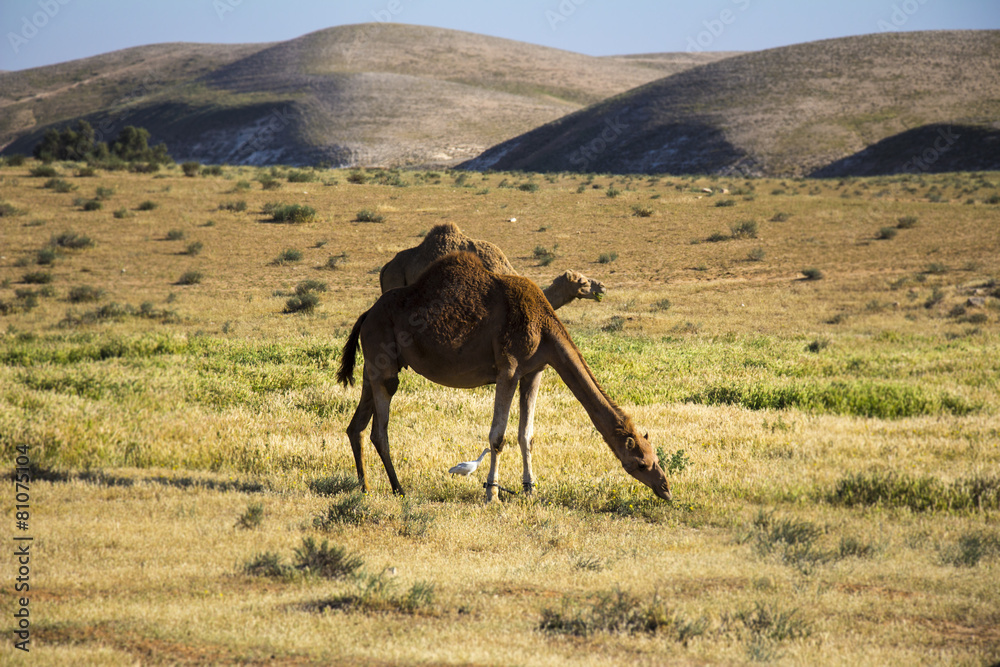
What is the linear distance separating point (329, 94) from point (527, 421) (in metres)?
135

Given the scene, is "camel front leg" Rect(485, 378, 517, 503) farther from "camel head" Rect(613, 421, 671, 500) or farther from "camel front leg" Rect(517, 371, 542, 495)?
"camel head" Rect(613, 421, 671, 500)

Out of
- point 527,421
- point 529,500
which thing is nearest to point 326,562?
point 529,500

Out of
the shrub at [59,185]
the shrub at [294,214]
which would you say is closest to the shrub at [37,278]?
the shrub at [294,214]

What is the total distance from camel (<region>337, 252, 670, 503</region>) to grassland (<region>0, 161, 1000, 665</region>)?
683 mm

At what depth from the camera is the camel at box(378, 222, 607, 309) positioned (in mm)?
10125

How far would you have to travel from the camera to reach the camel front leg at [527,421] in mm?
7645

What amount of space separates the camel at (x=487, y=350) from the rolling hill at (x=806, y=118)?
7510 centimetres

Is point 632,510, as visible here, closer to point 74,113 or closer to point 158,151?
point 158,151

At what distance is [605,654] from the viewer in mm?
4641

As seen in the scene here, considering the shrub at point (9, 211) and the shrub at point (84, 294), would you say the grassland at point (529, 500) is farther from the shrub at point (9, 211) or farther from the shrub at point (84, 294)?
the shrub at point (9, 211)

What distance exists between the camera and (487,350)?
298 inches

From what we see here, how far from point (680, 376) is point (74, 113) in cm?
16557

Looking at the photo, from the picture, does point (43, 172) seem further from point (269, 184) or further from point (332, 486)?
point (332, 486)

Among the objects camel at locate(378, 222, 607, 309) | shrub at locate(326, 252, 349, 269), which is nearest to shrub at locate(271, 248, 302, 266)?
shrub at locate(326, 252, 349, 269)
